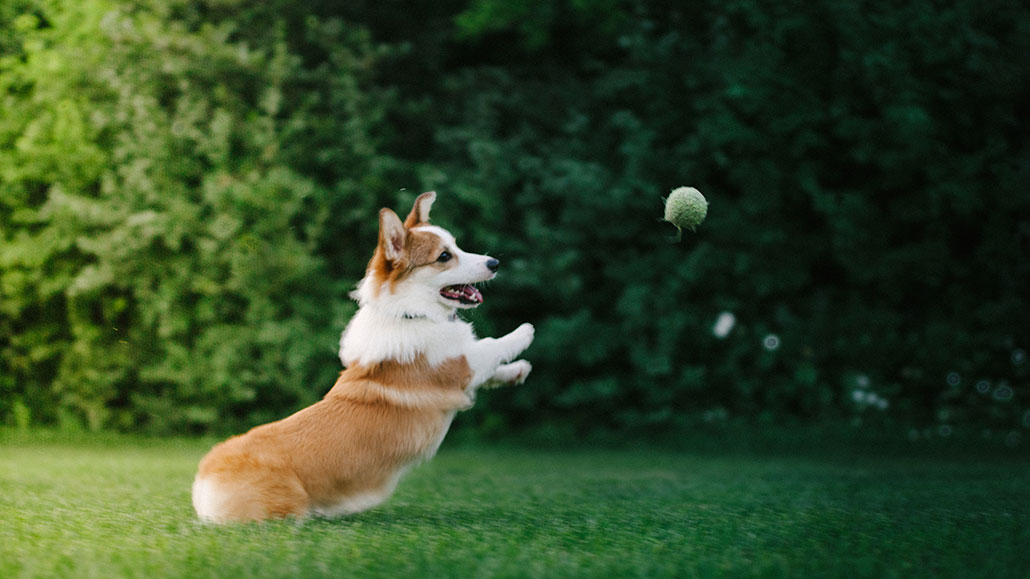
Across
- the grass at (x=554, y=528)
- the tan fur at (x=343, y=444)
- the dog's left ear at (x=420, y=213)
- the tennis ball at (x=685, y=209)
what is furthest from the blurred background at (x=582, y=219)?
the tan fur at (x=343, y=444)

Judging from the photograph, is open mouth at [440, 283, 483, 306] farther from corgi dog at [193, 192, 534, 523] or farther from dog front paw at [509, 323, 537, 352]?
dog front paw at [509, 323, 537, 352]

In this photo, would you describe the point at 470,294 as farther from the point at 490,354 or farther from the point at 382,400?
the point at 382,400

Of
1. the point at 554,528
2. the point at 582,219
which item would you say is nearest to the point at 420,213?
the point at 554,528

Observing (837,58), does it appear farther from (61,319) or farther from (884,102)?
(61,319)

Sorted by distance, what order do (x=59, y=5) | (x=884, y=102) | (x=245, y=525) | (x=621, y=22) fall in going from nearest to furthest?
(x=245, y=525)
(x=884, y=102)
(x=59, y=5)
(x=621, y=22)

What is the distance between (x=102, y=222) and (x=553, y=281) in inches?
191

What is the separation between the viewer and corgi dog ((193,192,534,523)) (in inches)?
159

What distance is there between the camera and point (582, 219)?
10172mm

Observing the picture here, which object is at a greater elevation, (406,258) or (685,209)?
(685,209)

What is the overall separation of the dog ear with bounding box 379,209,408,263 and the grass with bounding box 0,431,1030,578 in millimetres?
1280

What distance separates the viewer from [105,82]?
32.4ft

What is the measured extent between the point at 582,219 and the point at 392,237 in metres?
5.92

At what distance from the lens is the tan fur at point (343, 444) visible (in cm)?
401

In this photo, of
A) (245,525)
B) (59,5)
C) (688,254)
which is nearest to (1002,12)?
(688,254)
